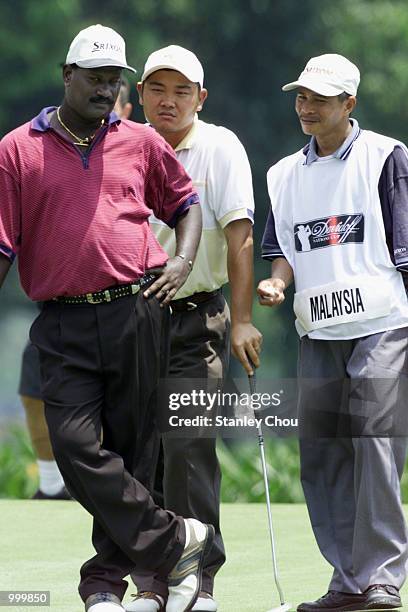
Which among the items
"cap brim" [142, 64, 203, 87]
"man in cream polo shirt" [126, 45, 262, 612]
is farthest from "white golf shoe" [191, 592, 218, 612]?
"cap brim" [142, 64, 203, 87]

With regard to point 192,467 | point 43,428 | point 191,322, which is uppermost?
point 191,322

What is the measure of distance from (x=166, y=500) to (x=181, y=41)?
865 inches

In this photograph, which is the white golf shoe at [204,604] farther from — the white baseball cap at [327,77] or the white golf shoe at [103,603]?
the white baseball cap at [327,77]

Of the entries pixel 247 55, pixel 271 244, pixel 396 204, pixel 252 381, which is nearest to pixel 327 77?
pixel 396 204

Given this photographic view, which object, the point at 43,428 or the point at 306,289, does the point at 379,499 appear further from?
the point at 43,428

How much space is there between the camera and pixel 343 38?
92.0 feet

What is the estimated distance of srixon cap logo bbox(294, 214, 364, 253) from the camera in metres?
6.44

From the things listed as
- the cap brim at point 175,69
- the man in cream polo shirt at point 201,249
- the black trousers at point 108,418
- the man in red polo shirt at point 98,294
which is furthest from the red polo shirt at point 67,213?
the cap brim at point 175,69

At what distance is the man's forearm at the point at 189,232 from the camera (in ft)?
20.5

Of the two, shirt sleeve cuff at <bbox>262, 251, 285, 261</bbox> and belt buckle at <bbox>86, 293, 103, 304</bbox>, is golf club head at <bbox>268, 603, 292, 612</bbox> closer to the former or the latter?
belt buckle at <bbox>86, 293, 103, 304</bbox>

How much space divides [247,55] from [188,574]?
22600 millimetres

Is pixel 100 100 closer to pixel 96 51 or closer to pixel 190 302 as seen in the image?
pixel 96 51

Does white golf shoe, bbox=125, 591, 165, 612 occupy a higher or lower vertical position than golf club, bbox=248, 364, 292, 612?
lower

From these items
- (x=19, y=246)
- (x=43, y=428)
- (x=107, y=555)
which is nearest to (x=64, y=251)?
(x=19, y=246)
